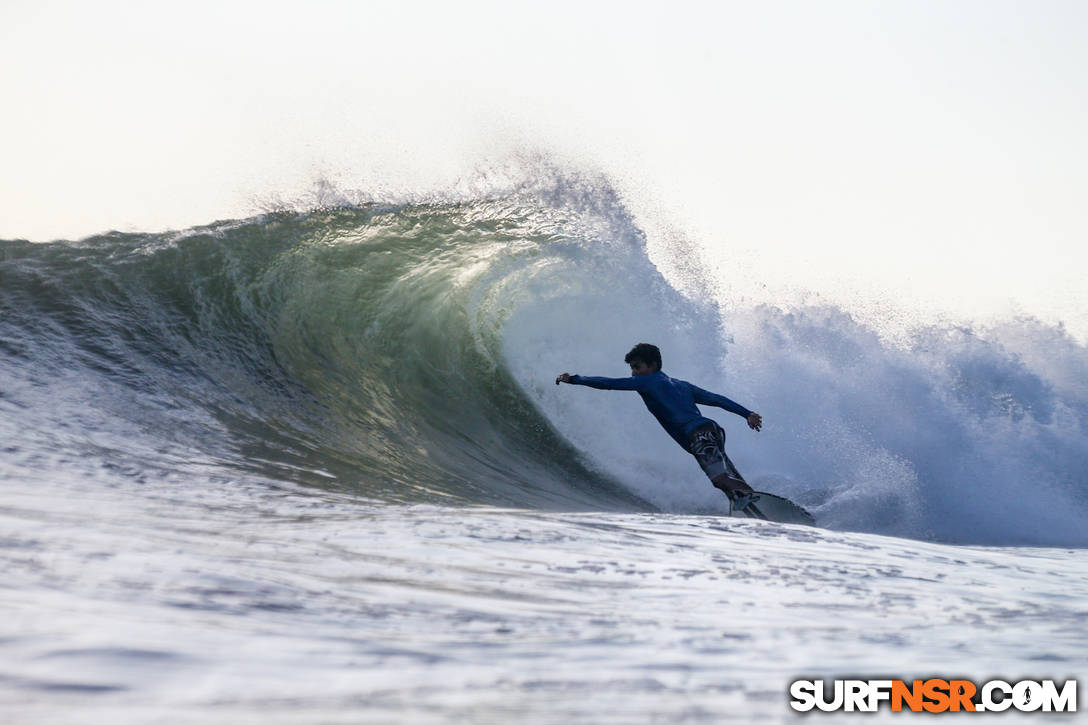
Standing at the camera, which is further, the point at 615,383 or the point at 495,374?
the point at 495,374

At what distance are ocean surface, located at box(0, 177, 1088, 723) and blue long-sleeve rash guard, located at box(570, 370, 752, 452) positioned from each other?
0.78 m

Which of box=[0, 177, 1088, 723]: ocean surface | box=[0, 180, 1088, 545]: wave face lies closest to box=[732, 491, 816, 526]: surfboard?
box=[0, 177, 1088, 723]: ocean surface

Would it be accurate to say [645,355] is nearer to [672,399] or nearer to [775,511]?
[672,399]

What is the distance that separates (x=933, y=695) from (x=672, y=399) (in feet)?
13.0

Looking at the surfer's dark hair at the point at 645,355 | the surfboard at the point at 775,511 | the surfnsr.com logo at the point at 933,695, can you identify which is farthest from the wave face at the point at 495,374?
the surfnsr.com logo at the point at 933,695

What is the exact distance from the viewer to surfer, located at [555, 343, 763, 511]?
5.81 m

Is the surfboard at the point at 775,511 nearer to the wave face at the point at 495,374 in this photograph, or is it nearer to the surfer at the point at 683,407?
the surfer at the point at 683,407

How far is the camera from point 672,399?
5922 mm

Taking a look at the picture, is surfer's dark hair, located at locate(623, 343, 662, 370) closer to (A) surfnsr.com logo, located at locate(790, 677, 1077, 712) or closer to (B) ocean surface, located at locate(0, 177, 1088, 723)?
(B) ocean surface, located at locate(0, 177, 1088, 723)

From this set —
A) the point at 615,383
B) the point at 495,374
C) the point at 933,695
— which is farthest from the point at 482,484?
the point at 933,695

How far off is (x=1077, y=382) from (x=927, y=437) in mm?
2240

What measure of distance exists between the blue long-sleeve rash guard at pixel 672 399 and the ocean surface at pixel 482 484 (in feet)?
2.56

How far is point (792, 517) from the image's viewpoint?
590cm

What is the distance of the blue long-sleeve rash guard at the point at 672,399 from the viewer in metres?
5.87
